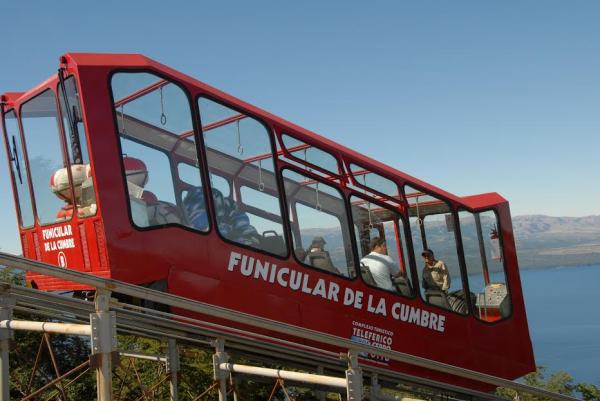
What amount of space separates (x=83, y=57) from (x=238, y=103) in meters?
1.52

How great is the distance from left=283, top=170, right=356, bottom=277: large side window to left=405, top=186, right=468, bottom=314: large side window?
1090 millimetres

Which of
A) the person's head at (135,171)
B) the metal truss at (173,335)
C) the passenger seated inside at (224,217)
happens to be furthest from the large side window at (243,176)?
the metal truss at (173,335)

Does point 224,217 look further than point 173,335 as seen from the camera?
Yes

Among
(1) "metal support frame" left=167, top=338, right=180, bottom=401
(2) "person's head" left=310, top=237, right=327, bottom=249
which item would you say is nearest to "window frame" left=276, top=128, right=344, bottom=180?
(2) "person's head" left=310, top=237, right=327, bottom=249

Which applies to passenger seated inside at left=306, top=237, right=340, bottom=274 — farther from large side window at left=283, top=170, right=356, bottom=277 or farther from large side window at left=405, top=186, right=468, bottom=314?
large side window at left=405, top=186, right=468, bottom=314

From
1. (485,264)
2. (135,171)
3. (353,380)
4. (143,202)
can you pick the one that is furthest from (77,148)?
(485,264)

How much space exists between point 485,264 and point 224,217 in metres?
3.92

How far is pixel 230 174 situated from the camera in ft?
22.0

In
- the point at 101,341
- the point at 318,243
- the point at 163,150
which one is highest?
the point at 163,150

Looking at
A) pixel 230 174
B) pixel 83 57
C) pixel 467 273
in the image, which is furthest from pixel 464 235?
pixel 83 57

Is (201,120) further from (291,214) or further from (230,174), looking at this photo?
(291,214)

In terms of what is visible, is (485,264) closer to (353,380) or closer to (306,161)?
(306,161)

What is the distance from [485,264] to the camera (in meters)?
8.80

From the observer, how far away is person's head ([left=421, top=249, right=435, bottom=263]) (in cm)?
825
